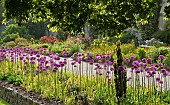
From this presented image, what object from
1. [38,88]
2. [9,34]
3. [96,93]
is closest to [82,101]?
[96,93]

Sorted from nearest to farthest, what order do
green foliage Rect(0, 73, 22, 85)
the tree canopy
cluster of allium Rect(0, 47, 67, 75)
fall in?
the tree canopy, cluster of allium Rect(0, 47, 67, 75), green foliage Rect(0, 73, 22, 85)

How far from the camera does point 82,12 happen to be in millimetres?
5445

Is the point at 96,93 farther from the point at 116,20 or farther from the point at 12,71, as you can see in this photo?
the point at 12,71

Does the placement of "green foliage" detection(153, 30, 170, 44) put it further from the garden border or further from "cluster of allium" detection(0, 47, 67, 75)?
the garden border

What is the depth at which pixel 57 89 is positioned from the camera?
8.16 m

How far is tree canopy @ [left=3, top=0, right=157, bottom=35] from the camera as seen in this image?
506 centimetres

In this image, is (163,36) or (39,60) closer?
(39,60)

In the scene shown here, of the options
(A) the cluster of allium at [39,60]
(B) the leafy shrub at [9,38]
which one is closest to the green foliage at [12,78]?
(A) the cluster of allium at [39,60]

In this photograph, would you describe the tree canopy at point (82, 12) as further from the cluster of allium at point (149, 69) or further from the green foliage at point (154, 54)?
the green foliage at point (154, 54)

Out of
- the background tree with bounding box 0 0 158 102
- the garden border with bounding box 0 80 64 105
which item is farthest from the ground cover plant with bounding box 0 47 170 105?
the background tree with bounding box 0 0 158 102

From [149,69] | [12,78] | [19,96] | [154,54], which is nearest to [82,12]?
[149,69]

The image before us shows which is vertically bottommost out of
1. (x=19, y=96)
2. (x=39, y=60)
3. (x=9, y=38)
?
(x=9, y=38)

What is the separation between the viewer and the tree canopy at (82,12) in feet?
16.6

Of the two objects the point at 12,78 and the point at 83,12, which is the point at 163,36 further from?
the point at 83,12
